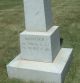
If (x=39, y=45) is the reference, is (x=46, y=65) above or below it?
below

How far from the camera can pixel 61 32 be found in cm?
1024

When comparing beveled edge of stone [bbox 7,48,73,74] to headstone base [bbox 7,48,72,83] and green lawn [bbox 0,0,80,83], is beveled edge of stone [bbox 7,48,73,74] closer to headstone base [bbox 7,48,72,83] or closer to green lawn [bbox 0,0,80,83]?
headstone base [bbox 7,48,72,83]

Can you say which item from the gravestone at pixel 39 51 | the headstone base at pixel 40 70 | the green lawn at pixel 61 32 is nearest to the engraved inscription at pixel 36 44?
the gravestone at pixel 39 51

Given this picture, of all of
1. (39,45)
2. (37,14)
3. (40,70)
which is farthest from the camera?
(39,45)

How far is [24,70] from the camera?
6.50 m

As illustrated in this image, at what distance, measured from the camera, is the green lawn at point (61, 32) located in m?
7.11

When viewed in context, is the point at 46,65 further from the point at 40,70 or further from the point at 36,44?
the point at 36,44

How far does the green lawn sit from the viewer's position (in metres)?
7.11

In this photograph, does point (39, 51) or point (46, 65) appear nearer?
point (46, 65)

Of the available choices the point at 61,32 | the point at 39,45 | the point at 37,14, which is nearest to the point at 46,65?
the point at 39,45

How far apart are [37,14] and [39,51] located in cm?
101

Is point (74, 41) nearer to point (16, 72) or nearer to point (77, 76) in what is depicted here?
point (77, 76)

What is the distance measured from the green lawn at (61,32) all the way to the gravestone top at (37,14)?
5.02 ft

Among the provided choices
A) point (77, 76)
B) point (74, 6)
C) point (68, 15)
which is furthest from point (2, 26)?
point (77, 76)
